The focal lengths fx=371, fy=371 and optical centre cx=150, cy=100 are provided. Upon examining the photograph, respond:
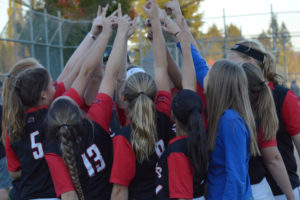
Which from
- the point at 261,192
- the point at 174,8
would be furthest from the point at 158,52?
the point at 261,192

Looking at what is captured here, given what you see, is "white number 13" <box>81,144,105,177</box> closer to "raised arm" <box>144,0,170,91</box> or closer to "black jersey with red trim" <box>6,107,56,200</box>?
"black jersey with red trim" <box>6,107,56,200</box>

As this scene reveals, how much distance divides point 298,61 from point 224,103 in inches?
708

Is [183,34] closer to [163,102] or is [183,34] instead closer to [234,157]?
[163,102]

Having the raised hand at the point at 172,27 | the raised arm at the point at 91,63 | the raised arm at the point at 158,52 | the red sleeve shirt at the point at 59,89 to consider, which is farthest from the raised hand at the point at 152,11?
the red sleeve shirt at the point at 59,89

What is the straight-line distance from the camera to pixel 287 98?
3.11 m

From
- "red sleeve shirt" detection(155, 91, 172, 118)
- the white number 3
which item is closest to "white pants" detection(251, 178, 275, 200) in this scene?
"red sleeve shirt" detection(155, 91, 172, 118)

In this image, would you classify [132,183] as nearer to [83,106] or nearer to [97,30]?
[83,106]

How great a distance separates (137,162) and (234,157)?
0.68 meters

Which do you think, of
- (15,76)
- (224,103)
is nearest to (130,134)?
(224,103)

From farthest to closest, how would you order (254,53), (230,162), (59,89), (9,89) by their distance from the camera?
1. (254,53)
2. (59,89)
3. (9,89)
4. (230,162)

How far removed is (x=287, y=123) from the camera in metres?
3.11

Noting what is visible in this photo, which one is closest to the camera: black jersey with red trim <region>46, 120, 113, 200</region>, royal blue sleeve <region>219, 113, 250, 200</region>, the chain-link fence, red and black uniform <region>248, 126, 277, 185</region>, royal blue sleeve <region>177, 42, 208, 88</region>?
royal blue sleeve <region>219, 113, 250, 200</region>

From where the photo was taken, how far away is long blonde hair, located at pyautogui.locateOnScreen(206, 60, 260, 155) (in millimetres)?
2572

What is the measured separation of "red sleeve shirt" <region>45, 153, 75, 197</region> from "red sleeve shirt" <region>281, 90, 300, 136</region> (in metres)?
1.82
